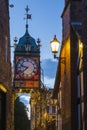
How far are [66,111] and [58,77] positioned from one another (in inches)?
197

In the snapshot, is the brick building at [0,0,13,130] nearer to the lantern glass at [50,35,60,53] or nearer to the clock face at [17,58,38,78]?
the lantern glass at [50,35,60,53]

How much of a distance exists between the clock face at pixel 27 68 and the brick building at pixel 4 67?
9.73m

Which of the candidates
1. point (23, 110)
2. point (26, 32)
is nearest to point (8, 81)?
point (26, 32)

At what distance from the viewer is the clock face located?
31016 mm

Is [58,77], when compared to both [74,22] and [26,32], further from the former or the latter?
[26,32]

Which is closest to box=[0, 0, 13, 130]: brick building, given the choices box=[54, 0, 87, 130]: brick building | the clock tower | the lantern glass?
the lantern glass

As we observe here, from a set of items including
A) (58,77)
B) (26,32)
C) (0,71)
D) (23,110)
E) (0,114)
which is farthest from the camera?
(23,110)

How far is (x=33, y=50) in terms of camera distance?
32750 millimetres

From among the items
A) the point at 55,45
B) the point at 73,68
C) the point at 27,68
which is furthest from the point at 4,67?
the point at 27,68

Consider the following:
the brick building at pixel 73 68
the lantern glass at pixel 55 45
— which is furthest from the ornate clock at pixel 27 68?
the lantern glass at pixel 55 45

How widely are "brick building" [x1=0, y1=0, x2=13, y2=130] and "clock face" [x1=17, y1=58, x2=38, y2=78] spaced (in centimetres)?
973

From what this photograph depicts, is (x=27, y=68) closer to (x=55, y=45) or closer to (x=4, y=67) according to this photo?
(x=55, y=45)

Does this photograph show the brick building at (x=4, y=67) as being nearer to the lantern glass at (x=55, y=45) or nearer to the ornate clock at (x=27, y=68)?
the lantern glass at (x=55, y=45)

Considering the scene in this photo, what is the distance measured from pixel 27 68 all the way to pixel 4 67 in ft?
37.4
